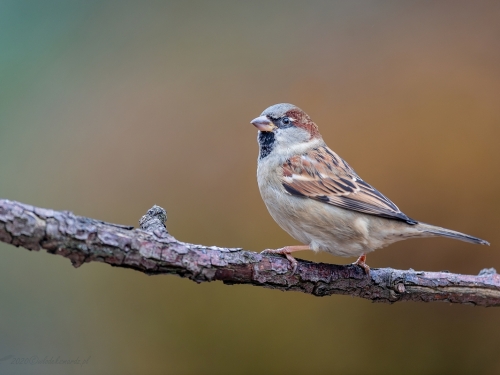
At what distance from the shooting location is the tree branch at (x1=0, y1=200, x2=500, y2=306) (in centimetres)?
197

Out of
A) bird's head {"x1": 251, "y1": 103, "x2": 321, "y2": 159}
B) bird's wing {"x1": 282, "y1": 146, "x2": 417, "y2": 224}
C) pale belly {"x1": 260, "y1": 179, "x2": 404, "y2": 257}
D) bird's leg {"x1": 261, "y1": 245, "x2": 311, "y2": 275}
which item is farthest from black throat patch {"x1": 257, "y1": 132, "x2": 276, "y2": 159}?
bird's leg {"x1": 261, "y1": 245, "x2": 311, "y2": 275}

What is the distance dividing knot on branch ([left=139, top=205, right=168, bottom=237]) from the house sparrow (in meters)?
0.62

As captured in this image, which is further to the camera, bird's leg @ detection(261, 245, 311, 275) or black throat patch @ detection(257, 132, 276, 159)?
black throat patch @ detection(257, 132, 276, 159)

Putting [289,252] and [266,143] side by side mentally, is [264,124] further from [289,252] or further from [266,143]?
[289,252]

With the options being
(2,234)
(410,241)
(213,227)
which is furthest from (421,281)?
(2,234)

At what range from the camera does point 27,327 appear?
368 centimetres

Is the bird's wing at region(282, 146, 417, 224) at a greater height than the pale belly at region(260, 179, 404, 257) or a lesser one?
greater

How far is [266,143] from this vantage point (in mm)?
3131

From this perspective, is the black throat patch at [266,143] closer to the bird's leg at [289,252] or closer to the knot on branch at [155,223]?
the bird's leg at [289,252]

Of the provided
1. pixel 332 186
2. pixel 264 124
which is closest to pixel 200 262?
pixel 332 186

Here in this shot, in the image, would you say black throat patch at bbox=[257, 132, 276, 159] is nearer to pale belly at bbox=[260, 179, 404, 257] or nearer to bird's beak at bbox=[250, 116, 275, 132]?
bird's beak at bbox=[250, 116, 275, 132]

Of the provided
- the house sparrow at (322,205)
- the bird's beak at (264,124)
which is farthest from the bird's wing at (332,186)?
the bird's beak at (264,124)

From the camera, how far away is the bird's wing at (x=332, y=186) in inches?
110

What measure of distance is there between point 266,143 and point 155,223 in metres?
1.05
